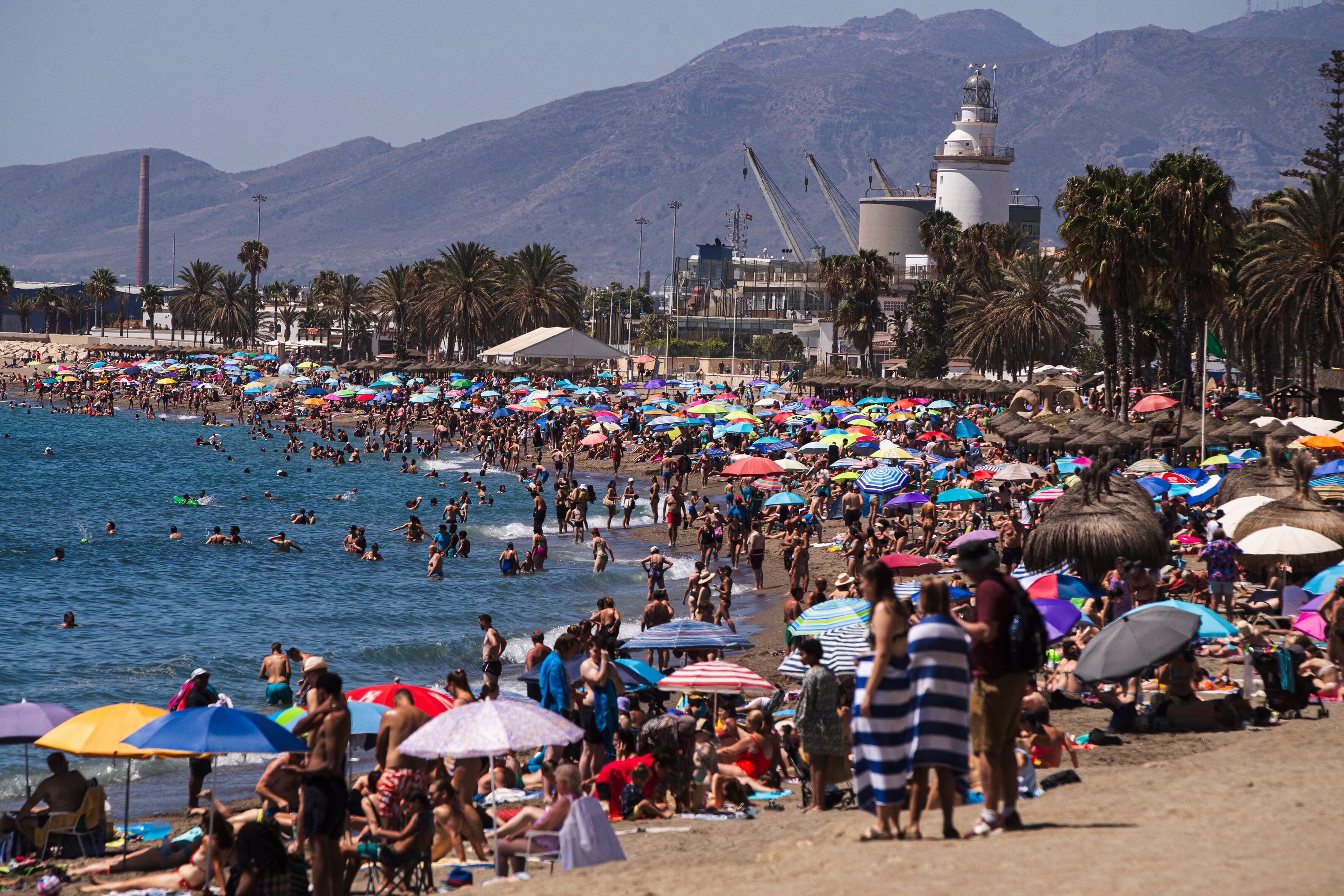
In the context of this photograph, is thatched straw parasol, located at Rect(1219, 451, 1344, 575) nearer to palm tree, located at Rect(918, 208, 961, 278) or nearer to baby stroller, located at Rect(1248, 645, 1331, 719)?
baby stroller, located at Rect(1248, 645, 1331, 719)

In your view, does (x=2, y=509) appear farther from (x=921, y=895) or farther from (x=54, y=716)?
(x=921, y=895)

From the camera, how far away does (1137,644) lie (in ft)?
33.1

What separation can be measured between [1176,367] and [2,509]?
37390mm

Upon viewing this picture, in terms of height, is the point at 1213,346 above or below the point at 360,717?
above

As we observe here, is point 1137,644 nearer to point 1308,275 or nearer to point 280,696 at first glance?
point 280,696

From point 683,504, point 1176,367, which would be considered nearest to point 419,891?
point 683,504

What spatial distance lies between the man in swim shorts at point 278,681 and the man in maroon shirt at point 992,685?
35.5ft

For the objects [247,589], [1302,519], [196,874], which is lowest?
[247,589]

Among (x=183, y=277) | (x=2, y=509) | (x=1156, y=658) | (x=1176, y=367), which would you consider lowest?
(x=2, y=509)

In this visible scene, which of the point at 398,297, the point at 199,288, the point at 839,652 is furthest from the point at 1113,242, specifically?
the point at 199,288

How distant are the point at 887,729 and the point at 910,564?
34.0 feet

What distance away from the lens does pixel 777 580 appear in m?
24.5

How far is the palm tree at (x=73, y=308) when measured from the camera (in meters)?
134

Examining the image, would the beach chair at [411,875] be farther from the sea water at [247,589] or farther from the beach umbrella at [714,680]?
→ the sea water at [247,589]
